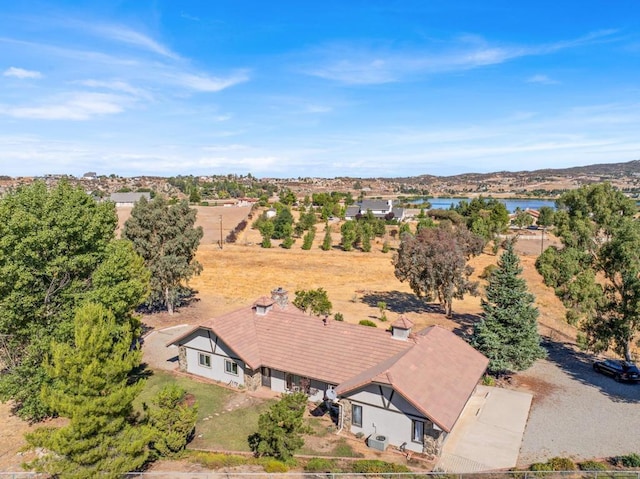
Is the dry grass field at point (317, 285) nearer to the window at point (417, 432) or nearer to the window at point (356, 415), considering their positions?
the window at point (356, 415)

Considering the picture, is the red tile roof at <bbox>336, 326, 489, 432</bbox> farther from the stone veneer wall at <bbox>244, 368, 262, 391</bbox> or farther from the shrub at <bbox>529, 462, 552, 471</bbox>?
the stone veneer wall at <bbox>244, 368, 262, 391</bbox>

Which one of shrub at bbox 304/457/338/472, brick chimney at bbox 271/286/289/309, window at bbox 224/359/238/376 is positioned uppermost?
brick chimney at bbox 271/286/289/309

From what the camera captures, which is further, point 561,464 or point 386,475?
point 561,464

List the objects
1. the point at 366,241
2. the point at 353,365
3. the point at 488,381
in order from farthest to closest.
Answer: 1. the point at 366,241
2. the point at 488,381
3. the point at 353,365

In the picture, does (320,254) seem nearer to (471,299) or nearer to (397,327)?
(471,299)

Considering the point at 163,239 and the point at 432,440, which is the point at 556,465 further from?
the point at 163,239

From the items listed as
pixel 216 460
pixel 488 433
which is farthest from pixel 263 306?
pixel 488 433

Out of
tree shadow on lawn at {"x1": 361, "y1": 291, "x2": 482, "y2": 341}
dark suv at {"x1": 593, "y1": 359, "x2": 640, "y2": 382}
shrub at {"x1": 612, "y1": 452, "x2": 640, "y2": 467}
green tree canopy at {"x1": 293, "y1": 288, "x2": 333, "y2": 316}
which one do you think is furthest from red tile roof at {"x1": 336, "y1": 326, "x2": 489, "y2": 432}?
green tree canopy at {"x1": 293, "y1": 288, "x2": 333, "y2": 316}
